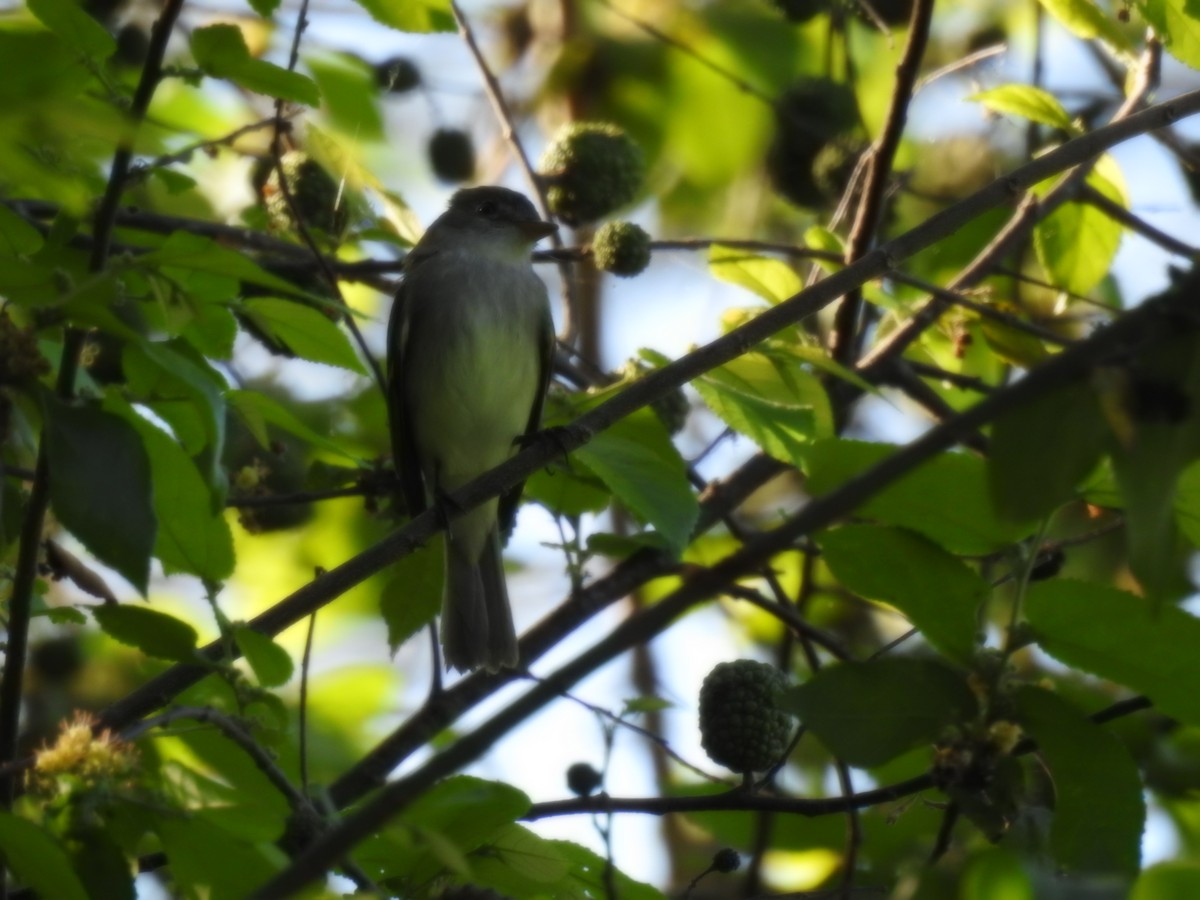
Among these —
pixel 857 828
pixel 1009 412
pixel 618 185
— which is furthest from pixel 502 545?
pixel 1009 412

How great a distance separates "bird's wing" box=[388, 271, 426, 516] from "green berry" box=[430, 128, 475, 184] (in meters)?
0.55

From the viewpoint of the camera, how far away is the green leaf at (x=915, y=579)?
243 cm

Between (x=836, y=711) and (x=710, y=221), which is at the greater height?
(x=710, y=221)

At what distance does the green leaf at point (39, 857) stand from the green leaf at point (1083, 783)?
53.2 inches

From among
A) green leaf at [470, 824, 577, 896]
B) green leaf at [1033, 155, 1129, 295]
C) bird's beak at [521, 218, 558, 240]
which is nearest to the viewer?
green leaf at [470, 824, 577, 896]

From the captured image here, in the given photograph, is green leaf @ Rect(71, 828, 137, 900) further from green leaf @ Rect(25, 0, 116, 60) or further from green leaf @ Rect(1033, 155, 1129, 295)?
green leaf @ Rect(1033, 155, 1129, 295)

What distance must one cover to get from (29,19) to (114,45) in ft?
6.16

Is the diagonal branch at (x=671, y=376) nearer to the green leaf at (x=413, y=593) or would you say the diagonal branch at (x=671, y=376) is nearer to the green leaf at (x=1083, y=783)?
the green leaf at (x=413, y=593)

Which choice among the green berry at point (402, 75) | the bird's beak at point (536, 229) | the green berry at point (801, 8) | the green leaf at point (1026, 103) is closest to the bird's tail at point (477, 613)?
the bird's beak at point (536, 229)

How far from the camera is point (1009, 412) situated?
1646 millimetres

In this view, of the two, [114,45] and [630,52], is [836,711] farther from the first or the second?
[630,52]

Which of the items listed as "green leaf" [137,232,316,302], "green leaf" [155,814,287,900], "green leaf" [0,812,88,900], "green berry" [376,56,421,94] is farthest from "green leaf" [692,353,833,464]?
"green berry" [376,56,421,94]

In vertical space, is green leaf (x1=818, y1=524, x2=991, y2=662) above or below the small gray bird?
below

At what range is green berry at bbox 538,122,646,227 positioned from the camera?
4.89 metres
